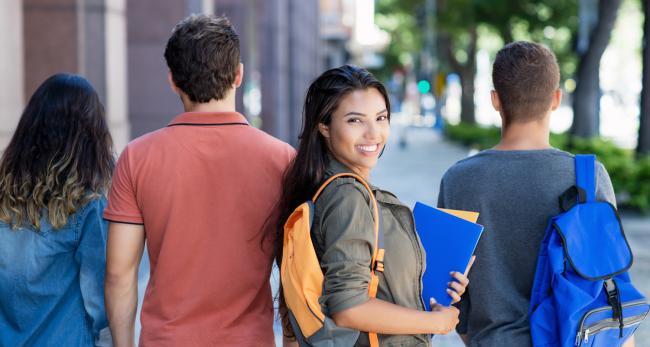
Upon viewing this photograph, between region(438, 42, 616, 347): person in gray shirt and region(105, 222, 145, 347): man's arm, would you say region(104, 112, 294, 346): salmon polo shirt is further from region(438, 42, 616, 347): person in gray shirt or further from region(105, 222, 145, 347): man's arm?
region(438, 42, 616, 347): person in gray shirt

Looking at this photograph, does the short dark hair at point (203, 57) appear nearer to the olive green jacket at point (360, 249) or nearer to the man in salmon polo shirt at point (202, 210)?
the man in salmon polo shirt at point (202, 210)

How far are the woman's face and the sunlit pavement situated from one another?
1.85 metres

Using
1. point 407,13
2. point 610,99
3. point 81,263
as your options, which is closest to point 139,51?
point 81,263

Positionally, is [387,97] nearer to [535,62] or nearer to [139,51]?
[535,62]

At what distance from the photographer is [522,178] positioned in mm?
3412

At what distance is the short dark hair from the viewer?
3061 mm

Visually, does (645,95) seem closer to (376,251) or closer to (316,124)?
(316,124)

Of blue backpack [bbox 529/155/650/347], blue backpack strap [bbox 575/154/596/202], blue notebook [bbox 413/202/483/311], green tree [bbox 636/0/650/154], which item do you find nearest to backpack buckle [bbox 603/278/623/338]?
blue backpack [bbox 529/155/650/347]

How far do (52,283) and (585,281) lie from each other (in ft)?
5.95

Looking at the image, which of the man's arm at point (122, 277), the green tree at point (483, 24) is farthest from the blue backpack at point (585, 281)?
the green tree at point (483, 24)

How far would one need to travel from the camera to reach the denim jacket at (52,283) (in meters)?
Result: 3.42

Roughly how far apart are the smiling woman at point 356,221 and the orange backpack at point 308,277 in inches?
0.5

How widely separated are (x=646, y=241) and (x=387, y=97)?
941cm

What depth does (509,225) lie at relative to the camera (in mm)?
3416
